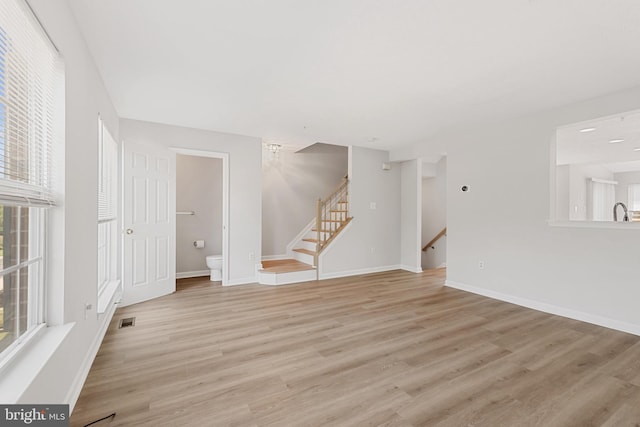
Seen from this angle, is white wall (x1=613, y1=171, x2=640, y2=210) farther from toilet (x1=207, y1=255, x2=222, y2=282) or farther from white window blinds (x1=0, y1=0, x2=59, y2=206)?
white window blinds (x1=0, y1=0, x2=59, y2=206)

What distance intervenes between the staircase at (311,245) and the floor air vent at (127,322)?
195cm

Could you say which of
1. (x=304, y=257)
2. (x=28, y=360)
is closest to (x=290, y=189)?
(x=304, y=257)

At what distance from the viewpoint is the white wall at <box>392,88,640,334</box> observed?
3008mm

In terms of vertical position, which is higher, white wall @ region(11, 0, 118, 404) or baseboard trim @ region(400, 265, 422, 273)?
white wall @ region(11, 0, 118, 404)

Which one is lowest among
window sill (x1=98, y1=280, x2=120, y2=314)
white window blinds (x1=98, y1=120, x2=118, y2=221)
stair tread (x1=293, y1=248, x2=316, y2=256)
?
window sill (x1=98, y1=280, x2=120, y2=314)

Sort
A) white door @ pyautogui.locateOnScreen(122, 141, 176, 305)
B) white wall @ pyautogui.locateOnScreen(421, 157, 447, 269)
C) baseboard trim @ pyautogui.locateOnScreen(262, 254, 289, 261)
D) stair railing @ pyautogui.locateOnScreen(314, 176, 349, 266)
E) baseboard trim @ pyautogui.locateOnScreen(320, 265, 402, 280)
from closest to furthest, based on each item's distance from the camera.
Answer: white door @ pyautogui.locateOnScreen(122, 141, 176, 305), baseboard trim @ pyautogui.locateOnScreen(320, 265, 402, 280), stair railing @ pyautogui.locateOnScreen(314, 176, 349, 266), baseboard trim @ pyautogui.locateOnScreen(262, 254, 289, 261), white wall @ pyautogui.locateOnScreen(421, 157, 447, 269)

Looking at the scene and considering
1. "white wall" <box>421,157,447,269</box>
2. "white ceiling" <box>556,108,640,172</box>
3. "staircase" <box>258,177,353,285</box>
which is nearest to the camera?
"white ceiling" <box>556,108,640,172</box>

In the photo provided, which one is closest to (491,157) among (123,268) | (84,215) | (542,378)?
(542,378)

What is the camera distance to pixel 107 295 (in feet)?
10.1

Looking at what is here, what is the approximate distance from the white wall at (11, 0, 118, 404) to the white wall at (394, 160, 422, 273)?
506 centimetres

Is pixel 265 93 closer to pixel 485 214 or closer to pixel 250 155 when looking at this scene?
pixel 250 155

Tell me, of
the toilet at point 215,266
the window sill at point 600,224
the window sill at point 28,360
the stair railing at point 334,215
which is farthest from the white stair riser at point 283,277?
the window sill at point 600,224

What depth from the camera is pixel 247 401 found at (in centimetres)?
181

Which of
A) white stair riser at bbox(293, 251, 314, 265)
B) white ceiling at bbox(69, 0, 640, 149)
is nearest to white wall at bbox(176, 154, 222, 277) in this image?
white stair riser at bbox(293, 251, 314, 265)
